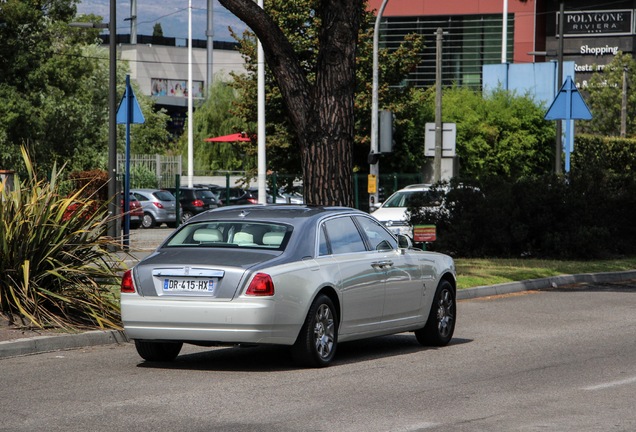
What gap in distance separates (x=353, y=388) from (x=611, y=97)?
57.6 meters

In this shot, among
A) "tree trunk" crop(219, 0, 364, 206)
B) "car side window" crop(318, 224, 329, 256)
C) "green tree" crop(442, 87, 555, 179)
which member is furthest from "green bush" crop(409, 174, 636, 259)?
"green tree" crop(442, 87, 555, 179)

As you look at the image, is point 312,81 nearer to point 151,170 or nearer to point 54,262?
point 151,170

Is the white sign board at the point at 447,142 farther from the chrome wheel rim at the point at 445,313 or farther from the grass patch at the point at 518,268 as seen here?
the chrome wheel rim at the point at 445,313

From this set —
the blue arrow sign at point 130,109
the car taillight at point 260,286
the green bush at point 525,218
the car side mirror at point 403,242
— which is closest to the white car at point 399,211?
the green bush at point 525,218

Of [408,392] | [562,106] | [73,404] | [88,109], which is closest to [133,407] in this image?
[73,404]

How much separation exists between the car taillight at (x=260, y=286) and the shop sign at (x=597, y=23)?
61856 mm

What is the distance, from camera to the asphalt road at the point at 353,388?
8461 mm

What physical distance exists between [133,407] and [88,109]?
48.8 m

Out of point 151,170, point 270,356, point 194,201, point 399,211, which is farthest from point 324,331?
point 151,170

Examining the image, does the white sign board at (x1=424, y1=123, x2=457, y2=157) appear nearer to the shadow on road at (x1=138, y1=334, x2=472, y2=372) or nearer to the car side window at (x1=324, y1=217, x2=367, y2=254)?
the shadow on road at (x1=138, y1=334, x2=472, y2=372)

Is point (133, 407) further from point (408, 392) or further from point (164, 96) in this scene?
point (164, 96)

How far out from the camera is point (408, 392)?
32.3 feet

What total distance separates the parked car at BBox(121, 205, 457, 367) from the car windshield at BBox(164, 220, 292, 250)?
0.01 m

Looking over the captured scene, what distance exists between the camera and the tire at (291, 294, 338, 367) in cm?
1105
